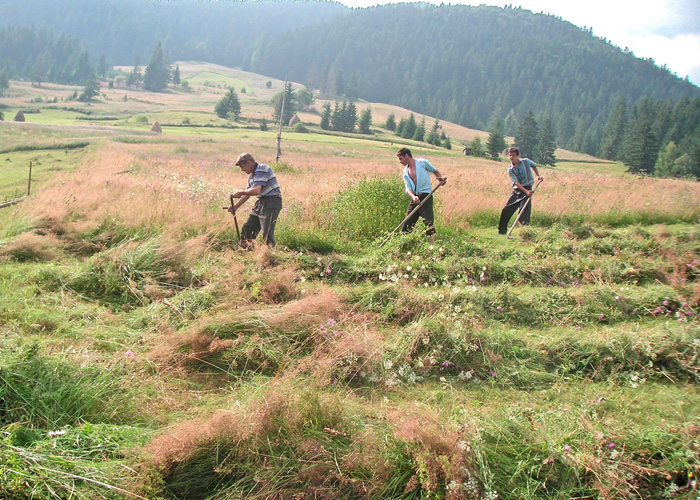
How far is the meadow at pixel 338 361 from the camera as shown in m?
2.94

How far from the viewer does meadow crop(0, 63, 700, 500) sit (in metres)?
2.94

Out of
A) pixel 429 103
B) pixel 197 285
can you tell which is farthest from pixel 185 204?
pixel 429 103

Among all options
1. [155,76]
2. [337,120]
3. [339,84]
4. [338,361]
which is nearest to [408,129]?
[337,120]

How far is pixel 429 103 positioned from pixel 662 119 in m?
89.5

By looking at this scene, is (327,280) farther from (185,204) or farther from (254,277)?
(185,204)

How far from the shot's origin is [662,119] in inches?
3816

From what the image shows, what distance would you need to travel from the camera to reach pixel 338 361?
4.27m

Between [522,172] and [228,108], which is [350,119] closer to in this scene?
[228,108]

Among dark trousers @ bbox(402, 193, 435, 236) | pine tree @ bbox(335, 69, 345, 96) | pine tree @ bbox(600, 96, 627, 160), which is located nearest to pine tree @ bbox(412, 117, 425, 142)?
pine tree @ bbox(600, 96, 627, 160)

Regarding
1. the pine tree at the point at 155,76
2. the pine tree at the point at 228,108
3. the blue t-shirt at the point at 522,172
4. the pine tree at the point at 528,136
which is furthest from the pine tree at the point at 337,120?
the blue t-shirt at the point at 522,172

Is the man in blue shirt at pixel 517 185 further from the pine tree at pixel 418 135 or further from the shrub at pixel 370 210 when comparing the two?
the pine tree at pixel 418 135

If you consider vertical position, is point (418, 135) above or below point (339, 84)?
below

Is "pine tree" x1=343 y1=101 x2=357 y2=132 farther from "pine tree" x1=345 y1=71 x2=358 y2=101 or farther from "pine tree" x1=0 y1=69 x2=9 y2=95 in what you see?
"pine tree" x1=345 y1=71 x2=358 y2=101

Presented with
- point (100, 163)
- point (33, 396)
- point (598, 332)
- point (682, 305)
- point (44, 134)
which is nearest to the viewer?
point (33, 396)
